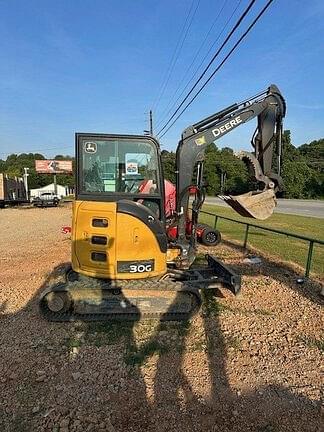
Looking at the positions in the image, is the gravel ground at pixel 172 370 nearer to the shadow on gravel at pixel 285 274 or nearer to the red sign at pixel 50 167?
the shadow on gravel at pixel 285 274

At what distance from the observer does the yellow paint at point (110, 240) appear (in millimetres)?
5273

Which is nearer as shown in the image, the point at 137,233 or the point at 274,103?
the point at 137,233

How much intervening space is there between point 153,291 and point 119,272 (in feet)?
1.82

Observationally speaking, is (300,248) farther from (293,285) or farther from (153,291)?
(153,291)

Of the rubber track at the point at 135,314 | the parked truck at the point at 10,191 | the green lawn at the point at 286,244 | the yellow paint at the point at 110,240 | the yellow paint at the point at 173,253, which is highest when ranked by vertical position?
the yellow paint at the point at 110,240

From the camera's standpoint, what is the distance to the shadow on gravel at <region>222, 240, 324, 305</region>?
692 centimetres

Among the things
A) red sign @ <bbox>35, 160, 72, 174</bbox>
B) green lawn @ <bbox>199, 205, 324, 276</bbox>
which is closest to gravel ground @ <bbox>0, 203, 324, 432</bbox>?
green lawn @ <bbox>199, 205, 324, 276</bbox>

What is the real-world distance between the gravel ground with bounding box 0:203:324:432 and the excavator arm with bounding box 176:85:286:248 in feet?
5.52

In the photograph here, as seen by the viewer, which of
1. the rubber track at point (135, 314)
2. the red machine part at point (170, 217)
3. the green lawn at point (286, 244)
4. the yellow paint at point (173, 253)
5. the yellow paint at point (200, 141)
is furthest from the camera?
the green lawn at point (286, 244)

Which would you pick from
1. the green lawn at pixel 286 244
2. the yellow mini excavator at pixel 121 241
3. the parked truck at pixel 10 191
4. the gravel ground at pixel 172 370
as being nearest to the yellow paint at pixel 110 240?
the yellow mini excavator at pixel 121 241

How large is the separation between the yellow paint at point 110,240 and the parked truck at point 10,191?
34569mm

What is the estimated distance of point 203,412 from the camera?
3457 mm

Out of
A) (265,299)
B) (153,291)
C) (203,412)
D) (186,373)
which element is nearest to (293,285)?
(265,299)

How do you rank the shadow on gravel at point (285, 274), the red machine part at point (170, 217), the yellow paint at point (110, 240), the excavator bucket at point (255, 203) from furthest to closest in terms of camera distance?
the shadow on gravel at point (285, 274)
the excavator bucket at point (255, 203)
the red machine part at point (170, 217)
the yellow paint at point (110, 240)
